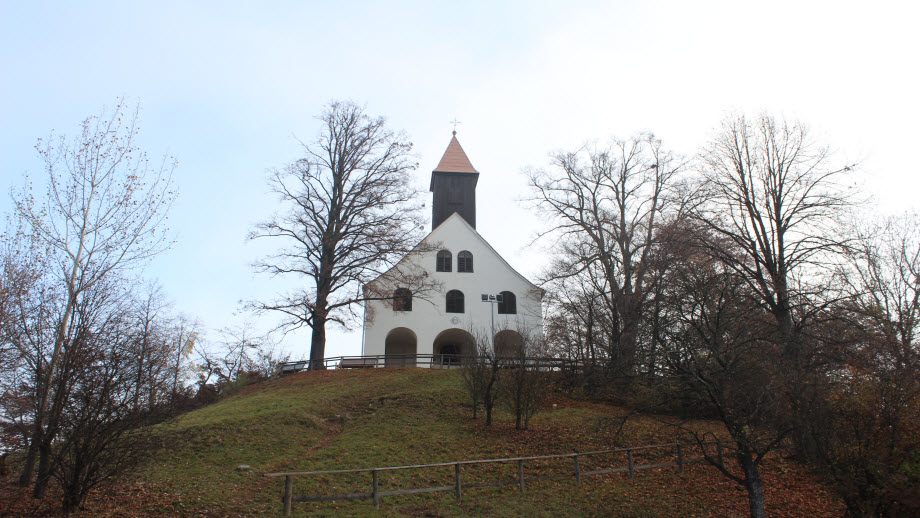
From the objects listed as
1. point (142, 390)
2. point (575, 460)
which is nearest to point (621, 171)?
point (575, 460)

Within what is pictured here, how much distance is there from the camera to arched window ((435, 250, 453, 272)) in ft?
112

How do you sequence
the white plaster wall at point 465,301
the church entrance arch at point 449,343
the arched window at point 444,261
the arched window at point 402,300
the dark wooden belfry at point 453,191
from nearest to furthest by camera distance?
the arched window at point 402,300, the white plaster wall at point 465,301, the church entrance arch at point 449,343, the arched window at point 444,261, the dark wooden belfry at point 453,191

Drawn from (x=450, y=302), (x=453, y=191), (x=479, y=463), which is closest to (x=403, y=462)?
(x=479, y=463)

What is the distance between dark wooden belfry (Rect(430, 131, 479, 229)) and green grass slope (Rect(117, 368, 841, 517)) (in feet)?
54.9

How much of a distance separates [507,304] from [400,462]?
18551 millimetres

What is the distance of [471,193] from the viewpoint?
126 feet

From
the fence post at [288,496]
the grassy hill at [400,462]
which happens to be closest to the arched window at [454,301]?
the grassy hill at [400,462]

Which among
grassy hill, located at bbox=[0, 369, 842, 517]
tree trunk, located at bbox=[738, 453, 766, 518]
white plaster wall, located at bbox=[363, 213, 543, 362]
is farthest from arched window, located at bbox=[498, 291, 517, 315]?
tree trunk, located at bbox=[738, 453, 766, 518]

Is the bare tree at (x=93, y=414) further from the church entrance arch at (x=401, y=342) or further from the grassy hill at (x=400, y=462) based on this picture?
the church entrance arch at (x=401, y=342)

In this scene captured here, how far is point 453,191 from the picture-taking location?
3841 centimetres

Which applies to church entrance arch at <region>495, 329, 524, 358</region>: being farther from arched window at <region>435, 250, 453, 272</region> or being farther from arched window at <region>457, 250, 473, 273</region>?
arched window at <region>435, 250, 453, 272</region>

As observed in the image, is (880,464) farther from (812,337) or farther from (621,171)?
(621,171)

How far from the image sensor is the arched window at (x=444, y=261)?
3406cm

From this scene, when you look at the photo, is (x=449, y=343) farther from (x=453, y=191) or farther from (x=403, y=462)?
(x=403, y=462)
